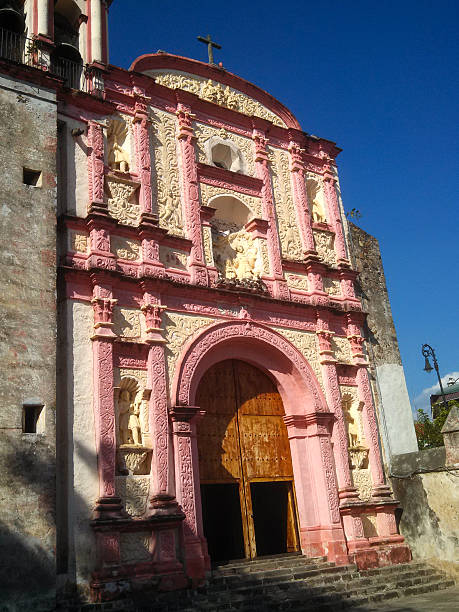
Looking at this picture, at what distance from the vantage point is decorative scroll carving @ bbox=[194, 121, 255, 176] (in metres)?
13.5

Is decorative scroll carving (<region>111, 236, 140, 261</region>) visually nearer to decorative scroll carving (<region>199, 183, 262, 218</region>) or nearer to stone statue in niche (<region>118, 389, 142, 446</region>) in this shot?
decorative scroll carving (<region>199, 183, 262, 218</region>)

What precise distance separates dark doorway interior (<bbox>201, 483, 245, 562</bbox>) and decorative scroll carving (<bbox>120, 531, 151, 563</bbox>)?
14.6 ft

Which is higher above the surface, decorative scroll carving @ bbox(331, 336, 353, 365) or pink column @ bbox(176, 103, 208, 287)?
pink column @ bbox(176, 103, 208, 287)

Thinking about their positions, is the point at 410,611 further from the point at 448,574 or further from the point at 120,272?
the point at 120,272

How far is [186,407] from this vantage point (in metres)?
10.9

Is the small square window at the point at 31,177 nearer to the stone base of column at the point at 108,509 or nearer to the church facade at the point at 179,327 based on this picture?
the church facade at the point at 179,327

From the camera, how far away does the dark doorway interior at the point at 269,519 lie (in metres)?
15.1

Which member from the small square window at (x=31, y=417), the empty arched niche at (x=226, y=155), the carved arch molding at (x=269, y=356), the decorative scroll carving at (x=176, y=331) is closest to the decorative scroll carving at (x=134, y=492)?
the small square window at (x=31, y=417)

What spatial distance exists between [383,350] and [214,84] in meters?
7.25

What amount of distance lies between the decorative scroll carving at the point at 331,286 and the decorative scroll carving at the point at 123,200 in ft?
15.4

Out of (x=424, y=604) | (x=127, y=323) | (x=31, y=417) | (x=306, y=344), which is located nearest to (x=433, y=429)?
(x=306, y=344)

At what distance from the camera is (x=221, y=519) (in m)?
15.0

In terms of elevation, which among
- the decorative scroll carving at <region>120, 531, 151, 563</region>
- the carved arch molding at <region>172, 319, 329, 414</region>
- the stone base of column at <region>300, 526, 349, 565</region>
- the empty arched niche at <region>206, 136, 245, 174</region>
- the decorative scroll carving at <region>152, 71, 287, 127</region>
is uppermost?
the decorative scroll carving at <region>152, 71, 287, 127</region>

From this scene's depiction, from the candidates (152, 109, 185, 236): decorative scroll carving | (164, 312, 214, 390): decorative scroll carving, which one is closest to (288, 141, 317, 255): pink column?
(152, 109, 185, 236): decorative scroll carving
